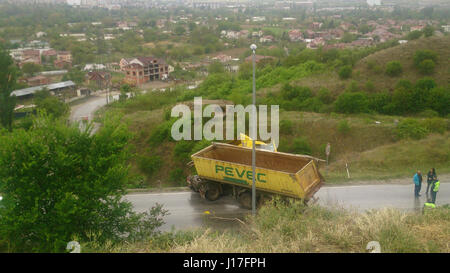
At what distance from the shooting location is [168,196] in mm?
14555

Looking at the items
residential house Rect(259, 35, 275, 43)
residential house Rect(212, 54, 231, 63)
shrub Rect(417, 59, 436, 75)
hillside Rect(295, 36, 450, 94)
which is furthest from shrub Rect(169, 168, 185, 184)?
residential house Rect(259, 35, 275, 43)

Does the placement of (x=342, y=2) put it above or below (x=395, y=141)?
above

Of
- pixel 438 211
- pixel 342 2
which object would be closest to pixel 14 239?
pixel 438 211

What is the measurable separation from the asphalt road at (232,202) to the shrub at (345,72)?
18663 millimetres

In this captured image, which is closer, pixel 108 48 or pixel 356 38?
pixel 356 38

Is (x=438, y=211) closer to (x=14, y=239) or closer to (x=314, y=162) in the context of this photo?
(x=314, y=162)

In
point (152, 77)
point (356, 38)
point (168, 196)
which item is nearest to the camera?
point (168, 196)

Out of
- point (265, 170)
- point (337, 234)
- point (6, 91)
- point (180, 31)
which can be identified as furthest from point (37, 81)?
point (337, 234)

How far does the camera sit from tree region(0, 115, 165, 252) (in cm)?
811

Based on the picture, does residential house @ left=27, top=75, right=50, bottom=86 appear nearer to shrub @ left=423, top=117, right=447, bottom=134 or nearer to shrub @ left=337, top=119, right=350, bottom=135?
shrub @ left=337, top=119, right=350, bottom=135

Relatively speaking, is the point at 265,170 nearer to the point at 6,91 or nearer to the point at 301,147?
the point at 301,147

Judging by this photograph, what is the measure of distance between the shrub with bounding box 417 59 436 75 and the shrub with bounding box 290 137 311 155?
50.9 ft

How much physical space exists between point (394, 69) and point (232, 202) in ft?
77.6

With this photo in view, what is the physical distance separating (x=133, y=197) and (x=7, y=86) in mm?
16366
